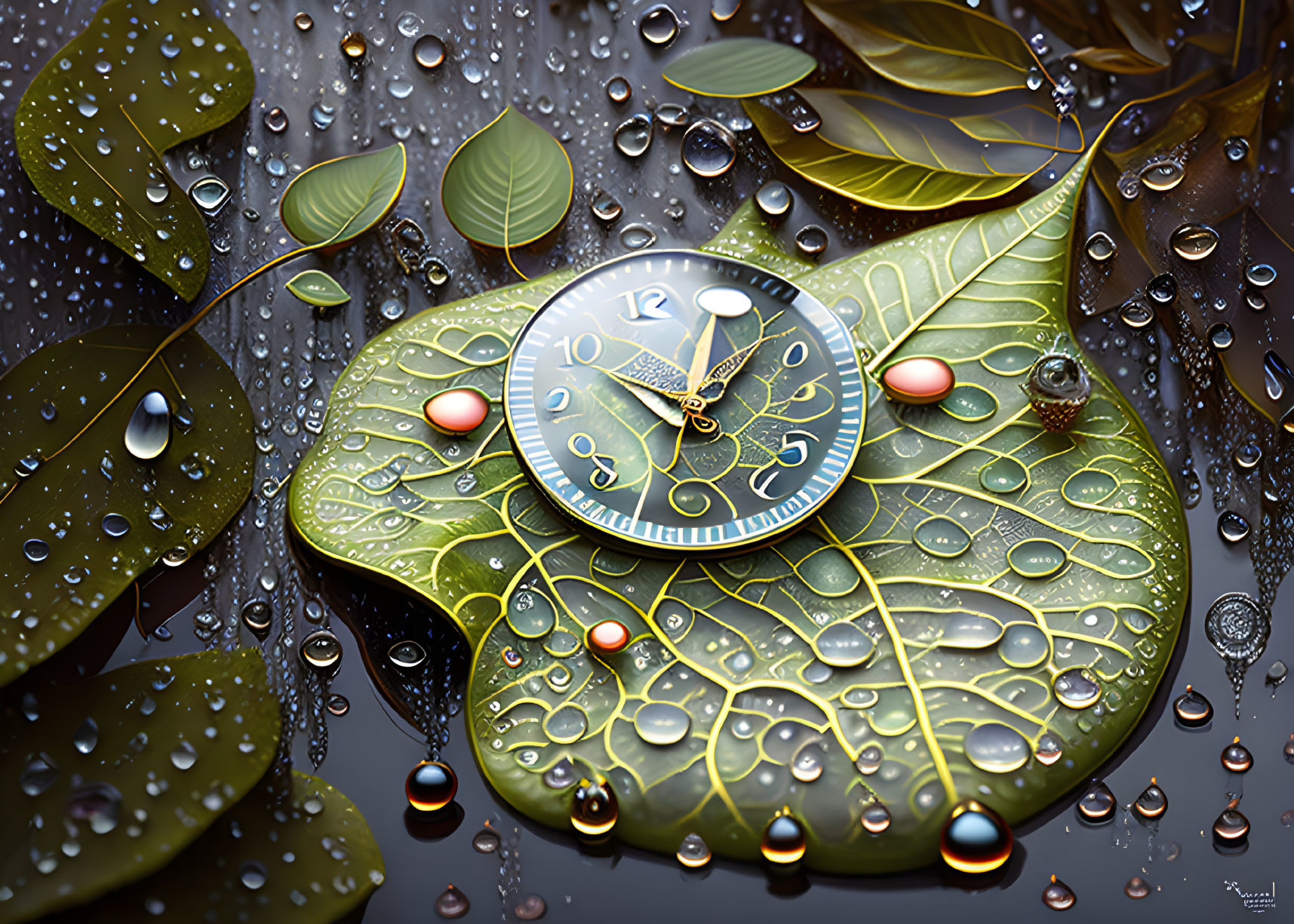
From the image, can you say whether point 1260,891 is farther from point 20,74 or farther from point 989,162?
point 20,74

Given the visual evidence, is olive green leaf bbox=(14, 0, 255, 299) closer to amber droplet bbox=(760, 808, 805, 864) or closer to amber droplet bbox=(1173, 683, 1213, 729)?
amber droplet bbox=(760, 808, 805, 864)

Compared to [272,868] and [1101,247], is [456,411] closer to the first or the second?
[272,868]

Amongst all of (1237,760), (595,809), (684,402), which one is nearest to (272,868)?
(595,809)

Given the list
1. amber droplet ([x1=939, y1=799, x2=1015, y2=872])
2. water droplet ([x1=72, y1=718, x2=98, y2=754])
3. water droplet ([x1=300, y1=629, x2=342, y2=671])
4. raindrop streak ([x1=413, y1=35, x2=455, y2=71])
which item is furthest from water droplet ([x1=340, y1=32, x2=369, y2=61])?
amber droplet ([x1=939, y1=799, x2=1015, y2=872])

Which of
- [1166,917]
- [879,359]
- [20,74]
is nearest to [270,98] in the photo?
[20,74]

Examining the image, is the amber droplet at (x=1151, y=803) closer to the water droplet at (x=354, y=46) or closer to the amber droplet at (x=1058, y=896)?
the amber droplet at (x=1058, y=896)

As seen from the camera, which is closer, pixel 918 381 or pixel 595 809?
pixel 595 809
